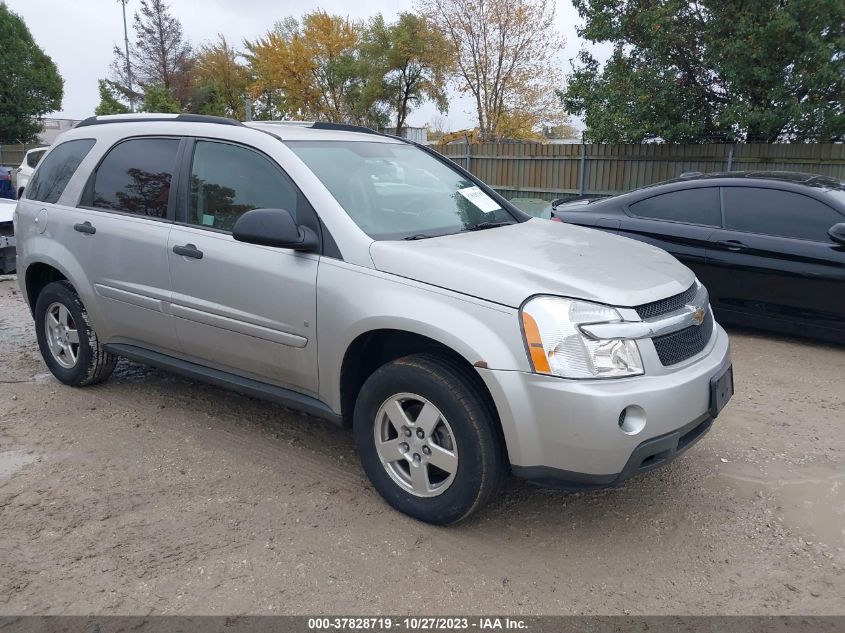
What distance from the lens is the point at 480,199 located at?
4285mm

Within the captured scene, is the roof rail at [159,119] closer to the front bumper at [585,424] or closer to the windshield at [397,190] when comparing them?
the windshield at [397,190]

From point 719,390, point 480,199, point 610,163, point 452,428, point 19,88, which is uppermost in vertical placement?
point 19,88

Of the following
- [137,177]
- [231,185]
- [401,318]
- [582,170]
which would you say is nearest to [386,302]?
[401,318]

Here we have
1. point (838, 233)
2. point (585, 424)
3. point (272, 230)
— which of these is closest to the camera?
point (585, 424)

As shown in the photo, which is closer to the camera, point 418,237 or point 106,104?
point 418,237

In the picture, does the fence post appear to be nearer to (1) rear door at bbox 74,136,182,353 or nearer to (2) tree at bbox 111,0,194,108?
(1) rear door at bbox 74,136,182,353

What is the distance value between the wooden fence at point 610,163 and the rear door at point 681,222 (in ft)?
23.1

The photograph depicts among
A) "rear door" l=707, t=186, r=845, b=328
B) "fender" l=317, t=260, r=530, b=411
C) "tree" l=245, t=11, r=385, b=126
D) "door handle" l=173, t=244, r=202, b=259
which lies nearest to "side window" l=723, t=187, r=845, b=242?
"rear door" l=707, t=186, r=845, b=328

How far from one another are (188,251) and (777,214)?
15.9ft

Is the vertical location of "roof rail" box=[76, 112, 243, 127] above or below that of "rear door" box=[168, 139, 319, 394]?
above

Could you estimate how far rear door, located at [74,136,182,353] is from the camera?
4.11m

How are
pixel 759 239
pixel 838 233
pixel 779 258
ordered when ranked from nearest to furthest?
pixel 838 233 → pixel 779 258 → pixel 759 239

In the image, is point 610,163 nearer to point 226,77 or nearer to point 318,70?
point 318,70

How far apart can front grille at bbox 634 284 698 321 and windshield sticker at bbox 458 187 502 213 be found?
1.33 meters
